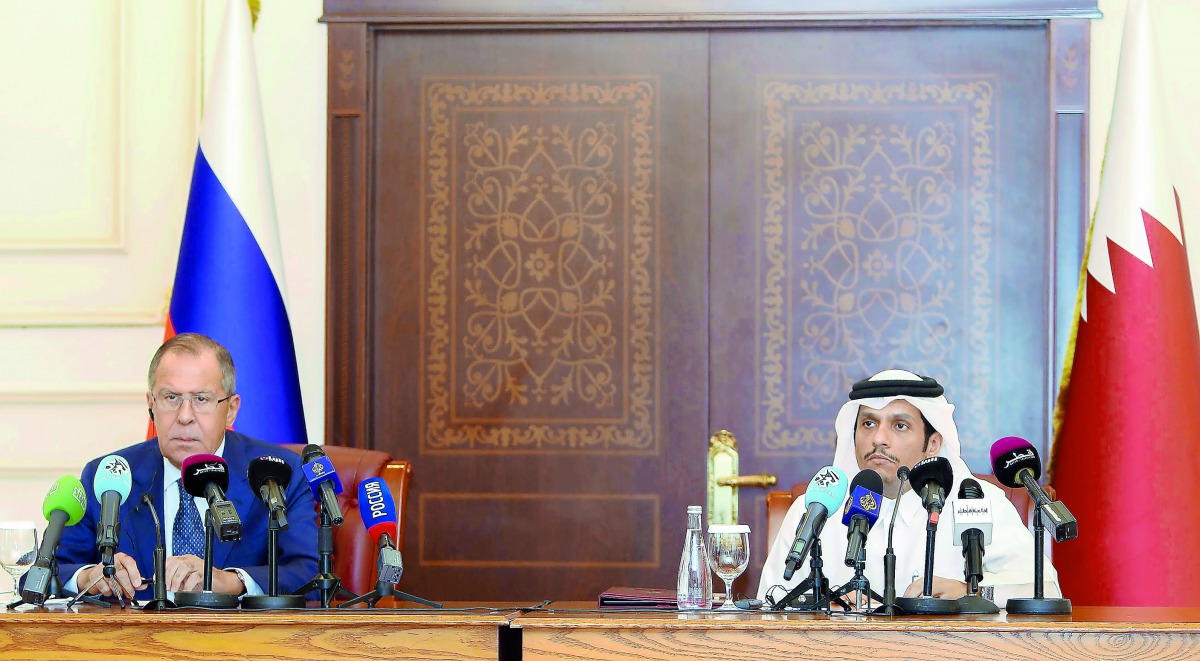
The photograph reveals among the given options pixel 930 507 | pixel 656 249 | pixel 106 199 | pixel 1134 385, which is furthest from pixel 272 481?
pixel 1134 385

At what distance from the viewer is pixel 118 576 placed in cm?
263

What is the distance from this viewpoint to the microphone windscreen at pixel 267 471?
8.29 ft

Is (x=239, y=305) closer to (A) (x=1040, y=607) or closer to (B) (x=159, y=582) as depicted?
(B) (x=159, y=582)

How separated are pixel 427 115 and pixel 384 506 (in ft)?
7.61

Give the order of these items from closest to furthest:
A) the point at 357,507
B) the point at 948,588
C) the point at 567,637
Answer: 1. the point at 567,637
2. the point at 948,588
3. the point at 357,507

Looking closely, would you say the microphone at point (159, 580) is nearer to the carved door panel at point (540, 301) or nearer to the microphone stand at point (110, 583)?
the microphone stand at point (110, 583)

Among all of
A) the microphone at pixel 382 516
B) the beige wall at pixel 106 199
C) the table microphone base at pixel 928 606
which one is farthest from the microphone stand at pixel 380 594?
the beige wall at pixel 106 199

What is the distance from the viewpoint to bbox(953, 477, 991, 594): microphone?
251cm

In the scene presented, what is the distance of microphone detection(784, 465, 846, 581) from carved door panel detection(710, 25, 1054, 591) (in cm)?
197

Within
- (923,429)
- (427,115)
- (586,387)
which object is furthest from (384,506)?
(427,115)

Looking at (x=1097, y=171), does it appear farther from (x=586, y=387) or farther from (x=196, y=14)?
(x=196, y=14)

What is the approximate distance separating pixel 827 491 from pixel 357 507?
126cm

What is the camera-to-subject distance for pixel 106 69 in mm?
4590

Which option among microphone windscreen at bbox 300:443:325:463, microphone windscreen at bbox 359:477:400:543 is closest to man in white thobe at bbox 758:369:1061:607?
microphone windscreen at bbox 359:477:400:543
